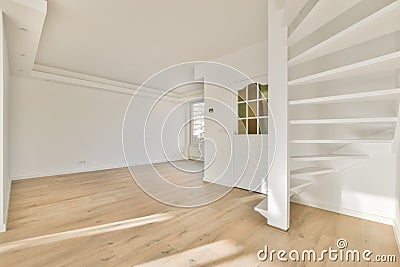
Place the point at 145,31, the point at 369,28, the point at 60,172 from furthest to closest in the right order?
the point at 60,172 → the point at 145,31 → the point at 369,28

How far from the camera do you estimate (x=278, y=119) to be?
6.22 feet

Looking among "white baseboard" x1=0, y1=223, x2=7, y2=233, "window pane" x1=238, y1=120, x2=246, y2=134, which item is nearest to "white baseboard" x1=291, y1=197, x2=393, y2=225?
"window pane" x1=238, y1=120, x2=246, y2=134

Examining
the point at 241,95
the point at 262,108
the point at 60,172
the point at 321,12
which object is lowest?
the point at 60,172

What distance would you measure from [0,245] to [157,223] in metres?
1.30

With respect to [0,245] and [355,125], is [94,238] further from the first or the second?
[355,125]

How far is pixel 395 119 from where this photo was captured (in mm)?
1462

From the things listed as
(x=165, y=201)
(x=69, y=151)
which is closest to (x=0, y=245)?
(x=165, y=201)

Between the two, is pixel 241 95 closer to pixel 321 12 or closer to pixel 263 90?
pixel 263 90

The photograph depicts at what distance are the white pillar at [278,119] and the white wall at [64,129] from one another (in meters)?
4.51

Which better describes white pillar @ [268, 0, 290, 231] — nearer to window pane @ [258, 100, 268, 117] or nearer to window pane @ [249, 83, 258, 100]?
window pane @ [258, 100, 268, 117]

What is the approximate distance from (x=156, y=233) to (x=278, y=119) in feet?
5.31

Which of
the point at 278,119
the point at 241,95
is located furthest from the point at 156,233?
the point at 241,95

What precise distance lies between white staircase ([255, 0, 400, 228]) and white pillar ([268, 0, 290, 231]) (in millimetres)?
79

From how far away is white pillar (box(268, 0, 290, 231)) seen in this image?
1.83 metres
